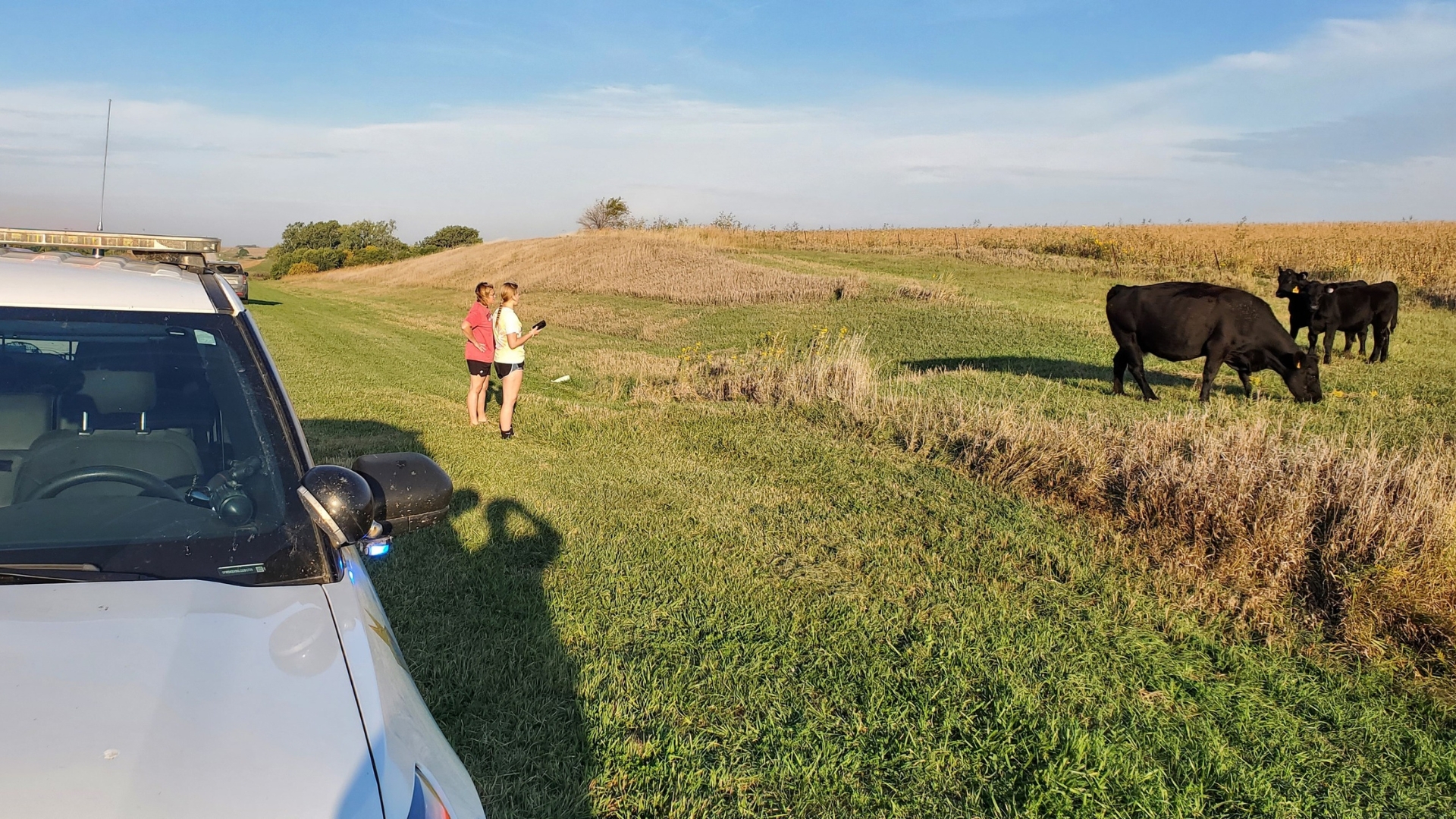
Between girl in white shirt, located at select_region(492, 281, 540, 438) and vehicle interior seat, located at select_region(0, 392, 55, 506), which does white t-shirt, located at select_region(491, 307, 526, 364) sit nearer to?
girl in white shirt, located at select_region(492, 281, 540, 438)

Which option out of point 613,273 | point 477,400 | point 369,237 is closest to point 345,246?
point 369,237

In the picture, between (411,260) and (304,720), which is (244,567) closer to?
(304,720)

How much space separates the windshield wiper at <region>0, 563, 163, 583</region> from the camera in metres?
2.09

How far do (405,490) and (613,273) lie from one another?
113ft

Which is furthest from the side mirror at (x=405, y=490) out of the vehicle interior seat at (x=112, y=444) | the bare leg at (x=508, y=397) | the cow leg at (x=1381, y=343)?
the cow leg at (x=1381, y=343)

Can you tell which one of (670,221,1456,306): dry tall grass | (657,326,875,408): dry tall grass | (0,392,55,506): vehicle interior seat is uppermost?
(670,221,1456,306): dry tall grass

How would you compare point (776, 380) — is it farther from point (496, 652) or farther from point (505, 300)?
point (496, 652)

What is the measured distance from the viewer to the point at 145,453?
2783 mm

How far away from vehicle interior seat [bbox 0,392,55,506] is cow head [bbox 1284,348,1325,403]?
13201 millimetres

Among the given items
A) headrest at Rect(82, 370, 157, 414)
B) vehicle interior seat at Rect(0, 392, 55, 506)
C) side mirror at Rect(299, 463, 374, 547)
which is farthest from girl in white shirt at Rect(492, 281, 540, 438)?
side mirror at Rect(299, 463, 374, 547)

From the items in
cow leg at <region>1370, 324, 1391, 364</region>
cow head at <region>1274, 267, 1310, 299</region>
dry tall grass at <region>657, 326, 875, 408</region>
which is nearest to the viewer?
dry tall grass at <region>657, 326, 875, 408</region>

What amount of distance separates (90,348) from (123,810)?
78.2 inches

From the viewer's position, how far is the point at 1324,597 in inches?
212

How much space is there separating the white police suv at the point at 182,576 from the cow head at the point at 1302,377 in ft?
40.7
